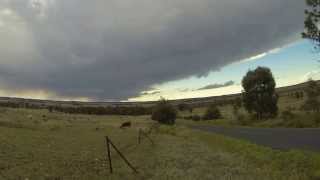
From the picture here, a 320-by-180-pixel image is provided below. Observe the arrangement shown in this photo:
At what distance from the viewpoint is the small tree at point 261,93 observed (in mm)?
127500

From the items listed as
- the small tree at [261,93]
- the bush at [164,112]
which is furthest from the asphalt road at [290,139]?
the bush at [164,112]

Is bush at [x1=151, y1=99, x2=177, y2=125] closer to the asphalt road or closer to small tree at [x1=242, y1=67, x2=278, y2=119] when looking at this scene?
small tree at [x1=242, y1=67, x2=278, y2=119]

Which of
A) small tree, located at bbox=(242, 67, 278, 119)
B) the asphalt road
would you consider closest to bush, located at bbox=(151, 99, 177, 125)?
small tree, located at bbox=(242, 67, 278, 119)

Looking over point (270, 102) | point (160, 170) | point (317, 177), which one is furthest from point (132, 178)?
point (270, 102)

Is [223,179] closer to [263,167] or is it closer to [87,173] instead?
[263,167]

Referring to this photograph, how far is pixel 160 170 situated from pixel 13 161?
10.9 meters

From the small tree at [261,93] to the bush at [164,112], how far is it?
19.1 meters

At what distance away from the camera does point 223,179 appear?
2067 centimetres

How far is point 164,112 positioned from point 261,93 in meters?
24.4

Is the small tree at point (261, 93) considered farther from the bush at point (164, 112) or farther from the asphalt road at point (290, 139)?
the asphalt road at point (290, 139)

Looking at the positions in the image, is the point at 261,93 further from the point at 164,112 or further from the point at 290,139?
the point at 290,139

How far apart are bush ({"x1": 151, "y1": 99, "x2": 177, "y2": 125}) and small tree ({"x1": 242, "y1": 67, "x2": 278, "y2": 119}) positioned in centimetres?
1906

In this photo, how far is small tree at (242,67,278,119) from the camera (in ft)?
418

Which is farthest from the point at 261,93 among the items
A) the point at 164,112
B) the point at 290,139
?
the point at 290,139
